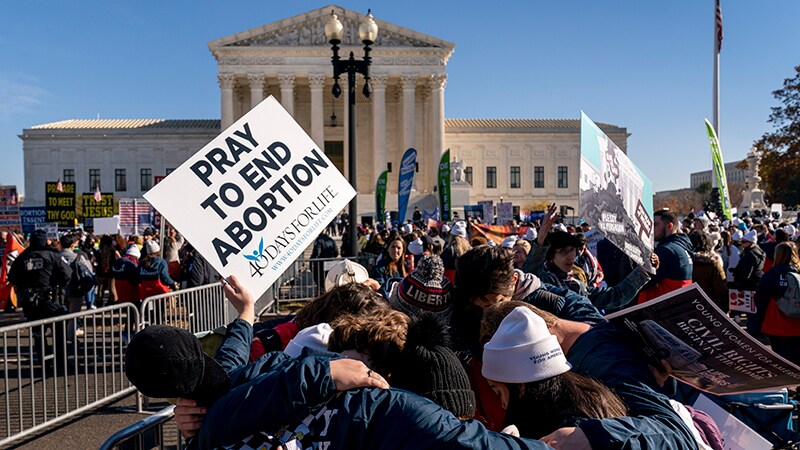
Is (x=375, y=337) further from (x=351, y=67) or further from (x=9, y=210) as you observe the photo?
(x=9, y=210)

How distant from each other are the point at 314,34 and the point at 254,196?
53673mm

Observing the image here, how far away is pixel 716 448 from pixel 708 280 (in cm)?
681

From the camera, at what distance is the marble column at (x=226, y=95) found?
53125 mm

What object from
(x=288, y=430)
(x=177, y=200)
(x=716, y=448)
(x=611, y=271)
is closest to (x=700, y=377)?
(x=716, y=448)

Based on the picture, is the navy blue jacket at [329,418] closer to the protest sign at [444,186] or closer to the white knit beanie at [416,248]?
the white knit beanie at [416,248]

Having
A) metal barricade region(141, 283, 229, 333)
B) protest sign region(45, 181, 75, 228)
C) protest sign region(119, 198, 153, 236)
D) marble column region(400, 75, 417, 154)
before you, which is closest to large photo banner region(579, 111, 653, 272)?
metal barricade region(141, 283, 229, 333)

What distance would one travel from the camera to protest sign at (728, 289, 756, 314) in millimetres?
8898

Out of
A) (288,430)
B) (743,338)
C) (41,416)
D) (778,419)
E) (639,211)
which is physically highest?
(639,211)

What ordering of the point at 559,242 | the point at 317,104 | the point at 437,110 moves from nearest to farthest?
1. the point at 559,242
2. the point at 317,104
3. the point at 437,110

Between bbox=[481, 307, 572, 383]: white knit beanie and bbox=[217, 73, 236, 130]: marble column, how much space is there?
176 ft

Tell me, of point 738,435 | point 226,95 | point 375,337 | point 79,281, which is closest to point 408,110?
Answer: point 226,95

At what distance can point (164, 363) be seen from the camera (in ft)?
5.99

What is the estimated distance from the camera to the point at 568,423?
189 centimetres

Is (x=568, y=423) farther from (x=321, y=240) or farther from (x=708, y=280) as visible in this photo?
(x=321, y=240)
